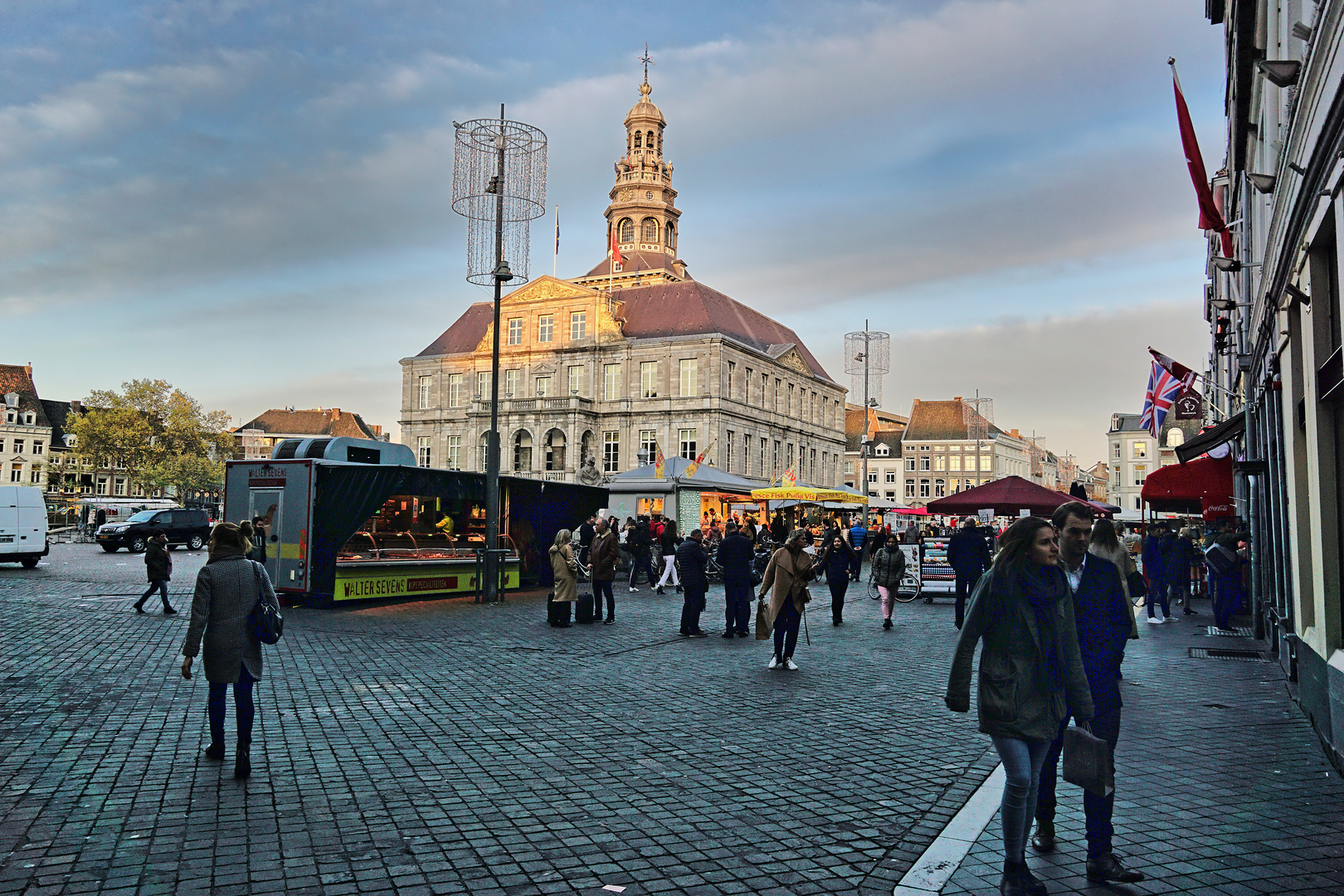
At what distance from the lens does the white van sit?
25.0 meters

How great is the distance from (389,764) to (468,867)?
212cm

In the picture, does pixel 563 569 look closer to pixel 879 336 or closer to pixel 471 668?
pixel 471 668

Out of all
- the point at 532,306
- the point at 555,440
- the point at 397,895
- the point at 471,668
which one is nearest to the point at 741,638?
the point at 471,668

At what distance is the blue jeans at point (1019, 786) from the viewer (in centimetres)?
436

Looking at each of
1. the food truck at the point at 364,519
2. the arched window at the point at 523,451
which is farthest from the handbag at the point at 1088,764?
the arched window at the point at 523,451

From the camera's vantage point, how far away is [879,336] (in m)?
51.8

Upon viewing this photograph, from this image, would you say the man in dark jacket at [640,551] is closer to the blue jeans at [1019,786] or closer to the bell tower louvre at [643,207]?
the blue jeans at [1019,786]

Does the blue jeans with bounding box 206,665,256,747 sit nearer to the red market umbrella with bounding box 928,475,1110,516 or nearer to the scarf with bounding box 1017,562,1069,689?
the scarf with bounding box 1017,562,1069,689

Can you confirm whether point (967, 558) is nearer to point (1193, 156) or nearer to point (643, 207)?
point (1193, 156)

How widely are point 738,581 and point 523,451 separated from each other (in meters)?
59.5

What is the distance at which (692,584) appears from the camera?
1427 cm

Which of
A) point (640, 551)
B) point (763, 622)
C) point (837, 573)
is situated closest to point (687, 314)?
point (640, 551)

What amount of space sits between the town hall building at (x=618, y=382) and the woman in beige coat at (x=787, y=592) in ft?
180

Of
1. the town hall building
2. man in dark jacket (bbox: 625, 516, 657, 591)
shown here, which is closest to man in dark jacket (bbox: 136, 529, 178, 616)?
man in dark jacket (bbox: 625, 516, 657, 591)
